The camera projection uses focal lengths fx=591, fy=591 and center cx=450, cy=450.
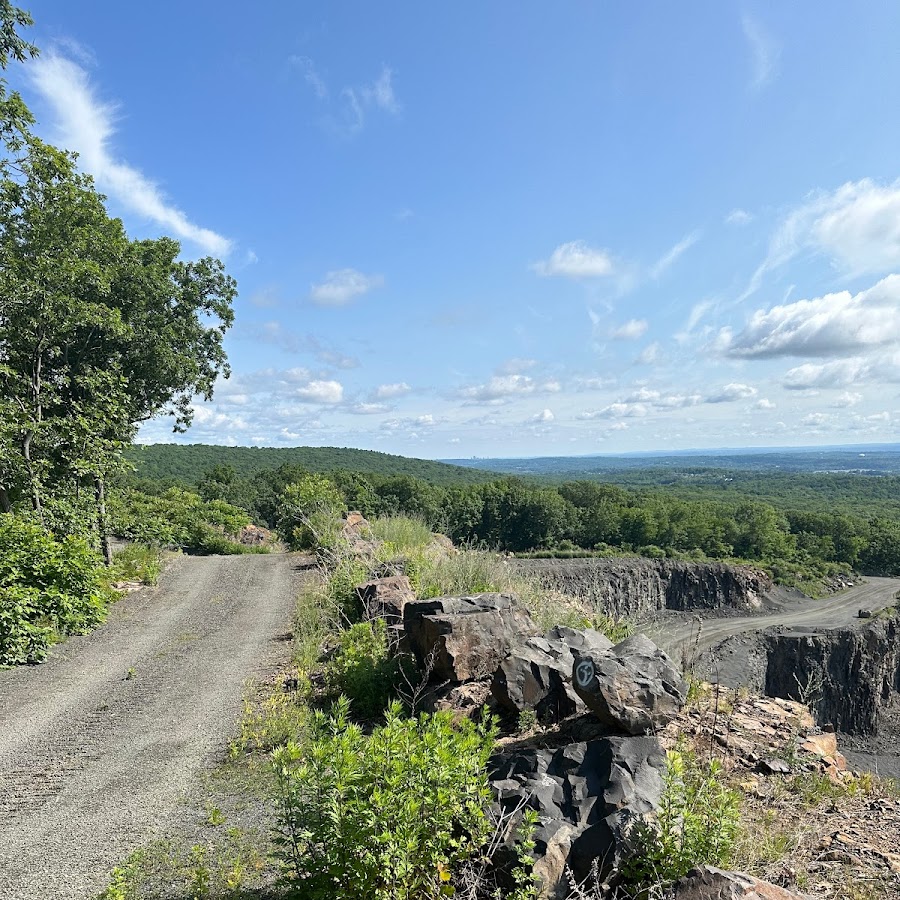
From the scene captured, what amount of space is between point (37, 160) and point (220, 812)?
436 inches

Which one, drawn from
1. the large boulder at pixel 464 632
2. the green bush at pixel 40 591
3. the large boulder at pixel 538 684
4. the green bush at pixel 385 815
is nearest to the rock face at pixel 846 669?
the large boulder at pixel 464 632

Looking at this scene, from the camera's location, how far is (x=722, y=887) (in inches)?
92.7

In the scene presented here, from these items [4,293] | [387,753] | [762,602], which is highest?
[4,293]

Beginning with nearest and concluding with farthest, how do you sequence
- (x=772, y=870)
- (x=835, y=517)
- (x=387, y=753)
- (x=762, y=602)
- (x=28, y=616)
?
(x=387, y=753), (x=772, y=870), (x=28, y=616), (x=762, y=602), (x=835, y=517)

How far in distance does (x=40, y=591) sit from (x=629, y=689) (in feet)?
25.2

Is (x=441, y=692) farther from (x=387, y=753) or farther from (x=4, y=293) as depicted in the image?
(x=4, y=293)

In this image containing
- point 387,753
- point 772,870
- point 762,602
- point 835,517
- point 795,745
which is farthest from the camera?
point 835,517

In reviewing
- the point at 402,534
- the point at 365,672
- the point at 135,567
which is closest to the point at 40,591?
the point at 135,567

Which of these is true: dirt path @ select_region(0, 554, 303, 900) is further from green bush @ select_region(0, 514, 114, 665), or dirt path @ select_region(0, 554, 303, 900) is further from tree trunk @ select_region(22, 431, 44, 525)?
tree trunk @ select_region(22, 431, 44, 525)

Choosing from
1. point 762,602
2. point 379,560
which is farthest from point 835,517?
point 379,560

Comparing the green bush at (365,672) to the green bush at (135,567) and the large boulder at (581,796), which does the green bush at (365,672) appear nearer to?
the large boulder at (581,796)

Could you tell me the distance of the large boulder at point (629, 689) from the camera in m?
3.76

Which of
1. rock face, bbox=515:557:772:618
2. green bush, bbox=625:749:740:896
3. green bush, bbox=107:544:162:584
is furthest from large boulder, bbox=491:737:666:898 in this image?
rock face, bbox=515:557:772:618

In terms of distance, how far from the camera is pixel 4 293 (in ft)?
29.5
